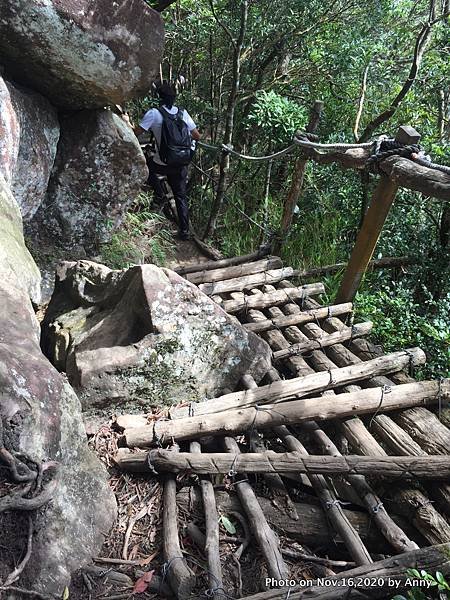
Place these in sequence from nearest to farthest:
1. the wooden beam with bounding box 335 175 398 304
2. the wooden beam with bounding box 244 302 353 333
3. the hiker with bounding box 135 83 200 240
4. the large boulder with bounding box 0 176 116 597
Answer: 1. the large boulder with bounding box 0 176 116 597
2. the wooden beam with bounding box 335 175 398 304
3. the wooden beam with bounding box 244 302 353 333
4. the hiker with bounding box 135 83 200 240

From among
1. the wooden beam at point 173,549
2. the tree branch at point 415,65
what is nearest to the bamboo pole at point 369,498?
the wooden beam at point 173,549

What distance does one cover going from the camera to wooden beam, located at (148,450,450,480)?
8.17 feet

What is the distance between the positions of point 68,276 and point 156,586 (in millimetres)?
2751

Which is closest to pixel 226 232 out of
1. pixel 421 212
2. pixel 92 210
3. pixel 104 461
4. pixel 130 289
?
pixel 92 210

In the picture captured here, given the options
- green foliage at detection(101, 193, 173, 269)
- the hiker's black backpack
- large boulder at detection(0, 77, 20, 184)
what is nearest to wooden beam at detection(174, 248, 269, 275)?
green foliage at detection(101, 193, 173, 269)

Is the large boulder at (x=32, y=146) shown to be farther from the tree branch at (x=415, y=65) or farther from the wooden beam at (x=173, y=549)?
the tree branch at (x=415, y=65)

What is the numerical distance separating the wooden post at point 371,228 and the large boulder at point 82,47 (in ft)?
8.02

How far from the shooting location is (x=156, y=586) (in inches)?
82.4

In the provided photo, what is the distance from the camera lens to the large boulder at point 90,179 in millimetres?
4926

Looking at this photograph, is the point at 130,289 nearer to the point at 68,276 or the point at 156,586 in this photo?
the point at 68,276

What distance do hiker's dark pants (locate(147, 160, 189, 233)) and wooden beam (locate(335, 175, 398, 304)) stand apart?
2581 mm

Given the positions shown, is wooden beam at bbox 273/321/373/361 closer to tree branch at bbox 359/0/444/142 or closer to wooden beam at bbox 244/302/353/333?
wooden beam at bbox 244/302/353/333

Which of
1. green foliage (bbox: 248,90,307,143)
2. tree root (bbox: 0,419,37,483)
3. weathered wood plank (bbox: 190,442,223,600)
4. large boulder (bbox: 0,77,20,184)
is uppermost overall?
green foliage (bbox: 248,90,307,143)

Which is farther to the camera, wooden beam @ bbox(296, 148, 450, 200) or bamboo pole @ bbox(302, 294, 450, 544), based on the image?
wooden beam @ bbox(296, 148, 450, 200)
